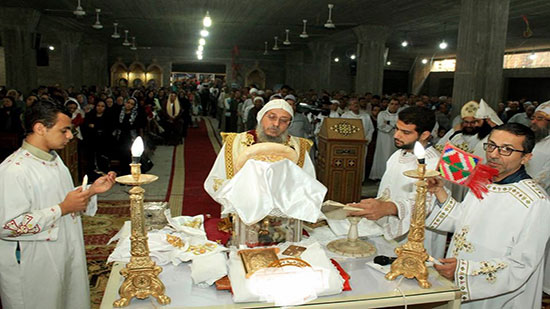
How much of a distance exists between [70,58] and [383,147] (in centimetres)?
1554

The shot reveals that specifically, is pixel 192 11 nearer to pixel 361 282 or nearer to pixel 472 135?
pixel 472 135

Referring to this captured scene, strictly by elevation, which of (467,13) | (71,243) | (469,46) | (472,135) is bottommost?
(71,243)

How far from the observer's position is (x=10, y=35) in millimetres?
12961

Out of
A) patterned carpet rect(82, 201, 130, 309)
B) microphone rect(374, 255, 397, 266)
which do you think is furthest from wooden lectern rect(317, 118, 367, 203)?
microphone rect(374, 255, 397, 266)

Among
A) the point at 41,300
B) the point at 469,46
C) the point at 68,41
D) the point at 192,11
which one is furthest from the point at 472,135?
the point at 68,41

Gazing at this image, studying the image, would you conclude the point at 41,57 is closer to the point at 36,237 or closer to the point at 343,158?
the point at 343,158

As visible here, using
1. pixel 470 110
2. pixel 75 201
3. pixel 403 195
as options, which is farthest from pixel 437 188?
pixel 470 110

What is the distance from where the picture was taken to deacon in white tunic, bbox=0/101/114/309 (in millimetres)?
2387

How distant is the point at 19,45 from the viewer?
1298cm

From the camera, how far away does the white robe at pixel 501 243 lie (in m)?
2.15

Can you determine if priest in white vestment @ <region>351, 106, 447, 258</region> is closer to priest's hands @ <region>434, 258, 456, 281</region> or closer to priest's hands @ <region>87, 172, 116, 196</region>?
priest's hands @ <region>434, 258, 456, 281</region>

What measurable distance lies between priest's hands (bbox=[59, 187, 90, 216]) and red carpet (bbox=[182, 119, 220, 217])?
359cm

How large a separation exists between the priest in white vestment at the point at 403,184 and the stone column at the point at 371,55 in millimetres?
12276

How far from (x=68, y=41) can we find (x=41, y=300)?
19.0 m
